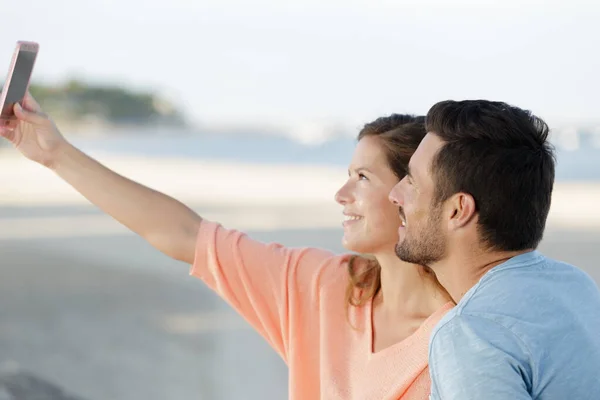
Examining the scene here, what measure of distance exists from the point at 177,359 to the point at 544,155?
138 inches

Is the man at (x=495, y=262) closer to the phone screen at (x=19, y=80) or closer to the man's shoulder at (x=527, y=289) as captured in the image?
the man's shoulder at (x=527, y=289)

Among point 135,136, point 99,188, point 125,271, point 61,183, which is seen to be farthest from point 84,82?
point 99,188

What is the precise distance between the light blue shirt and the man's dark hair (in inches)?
4.1

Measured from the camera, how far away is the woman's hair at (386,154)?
7.40 feet

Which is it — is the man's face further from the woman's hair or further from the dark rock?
the dark rock

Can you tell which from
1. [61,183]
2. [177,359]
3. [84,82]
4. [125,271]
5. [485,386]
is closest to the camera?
[485,386]

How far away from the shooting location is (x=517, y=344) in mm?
1348

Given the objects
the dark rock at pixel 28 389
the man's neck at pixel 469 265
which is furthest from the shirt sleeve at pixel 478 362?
the dark rock at pixel 28 389

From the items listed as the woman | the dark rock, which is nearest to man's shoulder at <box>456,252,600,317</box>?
the woman

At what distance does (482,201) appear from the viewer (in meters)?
1.54

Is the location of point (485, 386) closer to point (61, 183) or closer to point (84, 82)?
point (61, 183)

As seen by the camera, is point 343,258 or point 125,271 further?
point 125,271

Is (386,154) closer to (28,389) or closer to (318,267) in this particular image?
(318,267)

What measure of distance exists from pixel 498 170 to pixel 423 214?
14 cm
